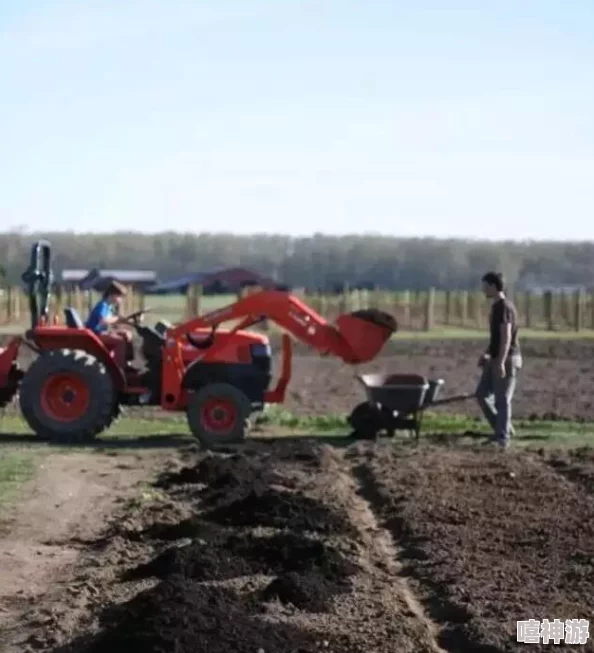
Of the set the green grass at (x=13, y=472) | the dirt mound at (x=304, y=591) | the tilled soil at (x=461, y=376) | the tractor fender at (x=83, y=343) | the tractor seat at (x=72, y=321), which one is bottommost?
the tilled soil at (x=461, y=376)

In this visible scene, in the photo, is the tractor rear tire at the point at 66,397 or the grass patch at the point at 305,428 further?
the grass patch at the point at 305,428

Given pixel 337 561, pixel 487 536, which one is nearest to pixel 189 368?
pixel 487 536

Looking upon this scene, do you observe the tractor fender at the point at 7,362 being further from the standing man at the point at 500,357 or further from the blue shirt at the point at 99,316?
the standing man at the point at 500,357

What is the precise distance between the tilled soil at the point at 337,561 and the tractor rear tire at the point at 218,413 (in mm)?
2685

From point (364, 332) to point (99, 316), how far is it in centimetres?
317

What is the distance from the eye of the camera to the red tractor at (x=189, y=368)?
18297mm

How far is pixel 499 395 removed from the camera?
18.0m

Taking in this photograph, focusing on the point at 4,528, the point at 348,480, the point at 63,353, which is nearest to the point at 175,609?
the point at 4,528

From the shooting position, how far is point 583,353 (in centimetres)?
3856

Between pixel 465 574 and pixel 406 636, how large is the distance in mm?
1690

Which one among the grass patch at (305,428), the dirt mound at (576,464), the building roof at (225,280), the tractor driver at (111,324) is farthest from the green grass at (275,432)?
the building roof at (225,280)

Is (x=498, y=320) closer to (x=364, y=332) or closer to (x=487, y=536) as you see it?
(x=364, y=332)

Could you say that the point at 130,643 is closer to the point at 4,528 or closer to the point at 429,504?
the point at 4,528

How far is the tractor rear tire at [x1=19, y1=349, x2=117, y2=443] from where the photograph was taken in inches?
720
